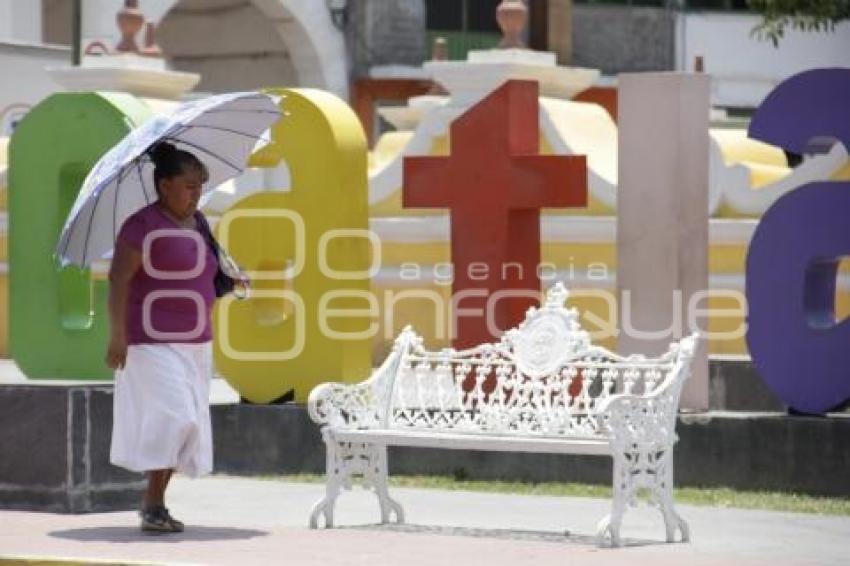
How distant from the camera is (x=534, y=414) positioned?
13.1 m

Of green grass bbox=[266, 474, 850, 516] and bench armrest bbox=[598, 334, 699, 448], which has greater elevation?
bench armrest bbox=[598, 334, 699, 448]

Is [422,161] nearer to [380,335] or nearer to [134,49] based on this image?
[380,335]

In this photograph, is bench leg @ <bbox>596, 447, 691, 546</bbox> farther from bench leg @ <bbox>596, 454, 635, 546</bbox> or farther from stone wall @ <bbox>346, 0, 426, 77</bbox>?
stone wall @ <bbox>346, 0, 426, 77</bbox>

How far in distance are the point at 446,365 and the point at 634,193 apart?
2.97m

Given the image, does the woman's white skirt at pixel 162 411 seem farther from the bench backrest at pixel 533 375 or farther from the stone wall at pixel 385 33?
the stone wall at pixel 385 33

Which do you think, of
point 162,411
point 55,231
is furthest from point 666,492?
point 55,231

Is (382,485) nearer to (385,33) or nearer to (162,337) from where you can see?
(162,337)

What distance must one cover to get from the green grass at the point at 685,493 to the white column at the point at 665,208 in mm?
1181

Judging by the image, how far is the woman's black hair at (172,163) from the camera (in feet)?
41.1

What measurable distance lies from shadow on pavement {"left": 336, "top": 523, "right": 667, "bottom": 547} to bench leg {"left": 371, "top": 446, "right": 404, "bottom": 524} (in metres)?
0.05

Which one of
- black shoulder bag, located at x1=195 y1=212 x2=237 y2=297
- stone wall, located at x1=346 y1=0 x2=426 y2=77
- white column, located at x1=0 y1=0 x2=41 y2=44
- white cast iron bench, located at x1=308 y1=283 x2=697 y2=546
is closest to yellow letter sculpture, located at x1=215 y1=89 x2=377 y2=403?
white cast iron bench, located at x1=308 y1=283 x2=697 y2=546

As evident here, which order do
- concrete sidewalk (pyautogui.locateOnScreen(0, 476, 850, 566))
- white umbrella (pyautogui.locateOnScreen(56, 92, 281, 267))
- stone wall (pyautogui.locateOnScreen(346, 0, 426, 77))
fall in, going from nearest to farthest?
concrete sidewalk (pyautogui.locateOnScreen(0, 476, 850, 566)) < white umbrella (pyautogui.locateOnScreen(56, 92, 281, 267)) < stone wall (pyautogui.locateOnScreen(346, 0, 426, 77))

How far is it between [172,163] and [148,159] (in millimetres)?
907

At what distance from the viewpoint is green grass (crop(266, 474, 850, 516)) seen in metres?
14.3
